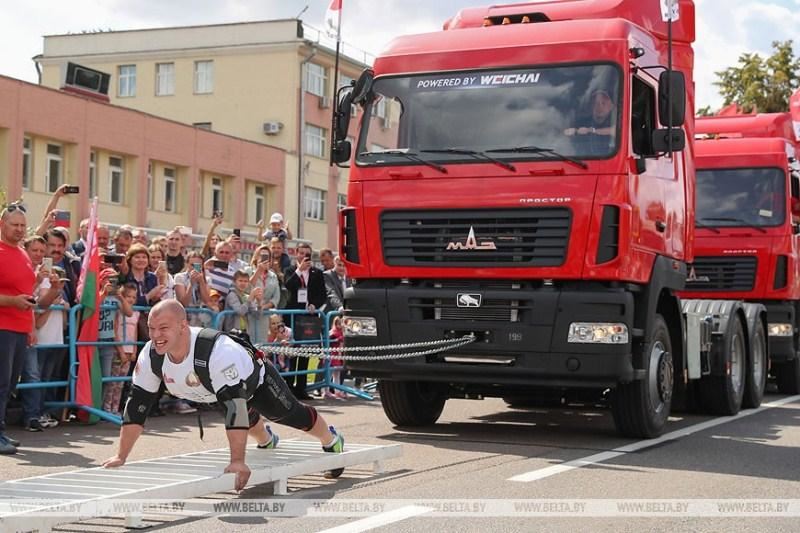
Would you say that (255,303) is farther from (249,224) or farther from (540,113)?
(249,224)

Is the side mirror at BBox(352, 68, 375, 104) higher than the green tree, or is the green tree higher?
the green tree

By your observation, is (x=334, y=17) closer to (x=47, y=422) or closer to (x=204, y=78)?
(x=47, y=422)

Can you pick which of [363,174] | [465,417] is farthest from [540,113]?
[465,417]

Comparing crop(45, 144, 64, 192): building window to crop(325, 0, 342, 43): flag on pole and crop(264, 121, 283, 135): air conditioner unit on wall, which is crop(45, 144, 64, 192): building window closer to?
crop(264, 121, 283, 135): air conditioner unit on wall

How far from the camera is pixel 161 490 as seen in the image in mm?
6781

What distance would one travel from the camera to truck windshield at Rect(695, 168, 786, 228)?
16469 millimetres

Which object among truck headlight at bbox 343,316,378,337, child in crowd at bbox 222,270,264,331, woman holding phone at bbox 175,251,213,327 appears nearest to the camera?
truck headlight at bbox 343,316,378,337

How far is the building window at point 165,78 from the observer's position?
57.7m

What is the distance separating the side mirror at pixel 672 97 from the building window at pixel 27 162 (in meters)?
Result: 32.0

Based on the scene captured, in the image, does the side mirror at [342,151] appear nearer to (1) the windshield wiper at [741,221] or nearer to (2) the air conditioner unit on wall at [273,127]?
(1) the windshield wiper at [741,221]

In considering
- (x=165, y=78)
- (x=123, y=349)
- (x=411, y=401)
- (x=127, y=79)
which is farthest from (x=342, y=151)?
(x=127, y=79)

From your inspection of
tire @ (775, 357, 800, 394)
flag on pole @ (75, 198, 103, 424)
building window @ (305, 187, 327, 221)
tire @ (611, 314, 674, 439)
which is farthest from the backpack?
building window @ (305, 187, 327, 221)

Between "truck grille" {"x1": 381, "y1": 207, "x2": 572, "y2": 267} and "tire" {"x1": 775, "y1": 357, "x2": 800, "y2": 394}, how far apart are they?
8.13m

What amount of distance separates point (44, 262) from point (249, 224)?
40.6 metres
